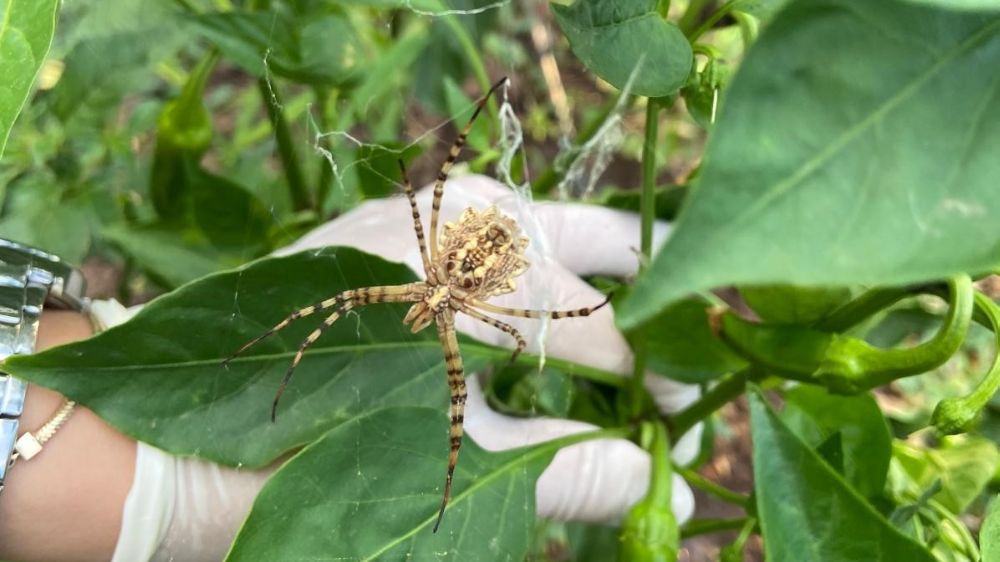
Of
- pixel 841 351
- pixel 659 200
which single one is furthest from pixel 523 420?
pixel 841 351

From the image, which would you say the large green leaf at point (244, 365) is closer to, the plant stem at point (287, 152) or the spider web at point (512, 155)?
the spider web at point (512, 155)

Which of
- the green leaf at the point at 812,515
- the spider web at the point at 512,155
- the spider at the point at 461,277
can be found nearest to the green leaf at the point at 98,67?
the spider web at the point at 512,155

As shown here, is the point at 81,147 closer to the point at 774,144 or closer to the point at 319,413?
the point at 319,413

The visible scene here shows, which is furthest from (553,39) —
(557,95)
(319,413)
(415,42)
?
(319,413)

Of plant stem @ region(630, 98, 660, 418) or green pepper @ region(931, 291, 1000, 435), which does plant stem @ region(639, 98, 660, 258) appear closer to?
plant stem @ region(630, 98, 660, 418)

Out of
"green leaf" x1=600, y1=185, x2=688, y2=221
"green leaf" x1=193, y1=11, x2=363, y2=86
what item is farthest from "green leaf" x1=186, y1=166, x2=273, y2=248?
"green leaf" x1=600, y1=185, x2=688, y2=221
